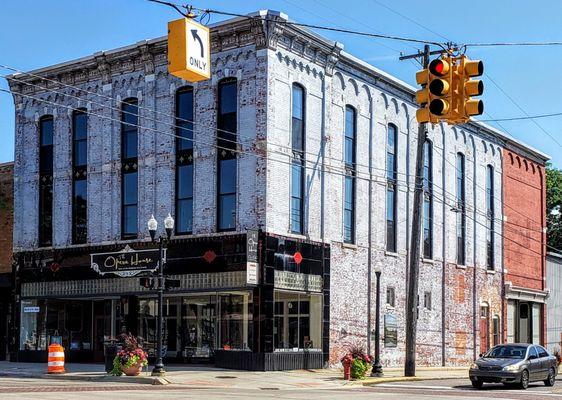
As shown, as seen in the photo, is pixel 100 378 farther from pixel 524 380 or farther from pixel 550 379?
pixel 550 379

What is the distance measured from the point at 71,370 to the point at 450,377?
46.7 ft

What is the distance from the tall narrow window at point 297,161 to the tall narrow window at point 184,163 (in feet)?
12.7

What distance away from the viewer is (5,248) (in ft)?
135

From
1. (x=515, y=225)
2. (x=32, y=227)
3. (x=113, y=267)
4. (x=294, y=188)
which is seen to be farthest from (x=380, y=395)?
(x=515, y=225)

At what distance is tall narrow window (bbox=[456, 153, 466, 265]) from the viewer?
4606cm

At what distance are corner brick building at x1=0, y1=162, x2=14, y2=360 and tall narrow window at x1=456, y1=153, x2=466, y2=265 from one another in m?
21.1

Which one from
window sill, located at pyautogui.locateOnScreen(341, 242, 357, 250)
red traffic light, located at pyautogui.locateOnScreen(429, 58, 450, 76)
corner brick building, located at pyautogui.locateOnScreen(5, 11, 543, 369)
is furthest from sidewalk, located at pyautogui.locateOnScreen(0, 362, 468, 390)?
red traffic light, located at pyautogui.locateOnScreen(429, 58, 450, 76)

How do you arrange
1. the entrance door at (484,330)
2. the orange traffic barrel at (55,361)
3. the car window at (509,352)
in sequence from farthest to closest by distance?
1. the entrance door at (484,330)
2. the orange traffic barrel at (55,361)
3. the car window at (509,352)

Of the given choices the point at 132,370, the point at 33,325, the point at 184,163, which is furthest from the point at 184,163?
the point at 33,325

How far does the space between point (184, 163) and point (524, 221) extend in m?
25.0

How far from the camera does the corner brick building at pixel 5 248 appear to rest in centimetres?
4081

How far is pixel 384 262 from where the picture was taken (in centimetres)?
3931

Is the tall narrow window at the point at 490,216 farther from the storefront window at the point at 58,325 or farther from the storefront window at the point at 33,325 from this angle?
the storefront window at the point at 33,325

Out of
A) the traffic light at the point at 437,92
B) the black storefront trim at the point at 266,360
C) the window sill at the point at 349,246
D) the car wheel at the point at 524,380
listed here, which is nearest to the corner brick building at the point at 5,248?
the black storefront trim at the point at 266,360
